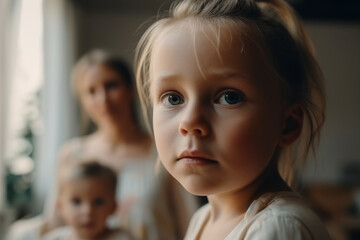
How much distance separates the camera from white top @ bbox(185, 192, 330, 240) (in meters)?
0.50

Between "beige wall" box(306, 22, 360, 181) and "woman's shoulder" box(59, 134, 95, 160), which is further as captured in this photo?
"beige wall" box(306, 22, 360, 181)

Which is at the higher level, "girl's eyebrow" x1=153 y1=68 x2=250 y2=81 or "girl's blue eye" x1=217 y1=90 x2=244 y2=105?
"girl's eyebrow" x1=153 y1=68 x2=250 y2=81

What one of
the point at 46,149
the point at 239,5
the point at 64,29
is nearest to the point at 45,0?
the point at 64,29

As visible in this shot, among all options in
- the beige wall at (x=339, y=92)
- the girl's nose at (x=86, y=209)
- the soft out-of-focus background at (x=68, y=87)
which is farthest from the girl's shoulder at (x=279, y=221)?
the beige wall at (x=339, y=92)

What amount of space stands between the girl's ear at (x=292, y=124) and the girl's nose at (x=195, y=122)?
0.44 feet

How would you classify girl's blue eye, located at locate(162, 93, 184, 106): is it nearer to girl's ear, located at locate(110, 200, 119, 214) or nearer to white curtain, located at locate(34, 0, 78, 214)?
girl's ear, located at locate(110, 200, 119, 214)

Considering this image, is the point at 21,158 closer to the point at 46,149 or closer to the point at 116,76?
the point at 46,149

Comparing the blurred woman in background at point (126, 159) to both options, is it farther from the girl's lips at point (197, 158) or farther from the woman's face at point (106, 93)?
the girl's lips at point (197, 158)

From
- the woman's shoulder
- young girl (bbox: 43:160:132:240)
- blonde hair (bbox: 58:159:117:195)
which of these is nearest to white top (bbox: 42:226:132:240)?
young girl (bbox: 43:160:132:240)

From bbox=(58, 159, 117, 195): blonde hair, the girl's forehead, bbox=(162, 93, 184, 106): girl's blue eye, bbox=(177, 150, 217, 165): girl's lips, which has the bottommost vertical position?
bbox=(58, 159, 117, 195): blonde hair

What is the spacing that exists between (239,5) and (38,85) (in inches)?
106

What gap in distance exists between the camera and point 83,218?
135 centimetres

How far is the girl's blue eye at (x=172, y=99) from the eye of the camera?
1.84ft

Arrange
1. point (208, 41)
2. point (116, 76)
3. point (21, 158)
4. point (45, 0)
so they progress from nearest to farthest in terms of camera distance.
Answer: point (208, 41) < point (116, 76) < point (21, 158) < point (45, 0)
